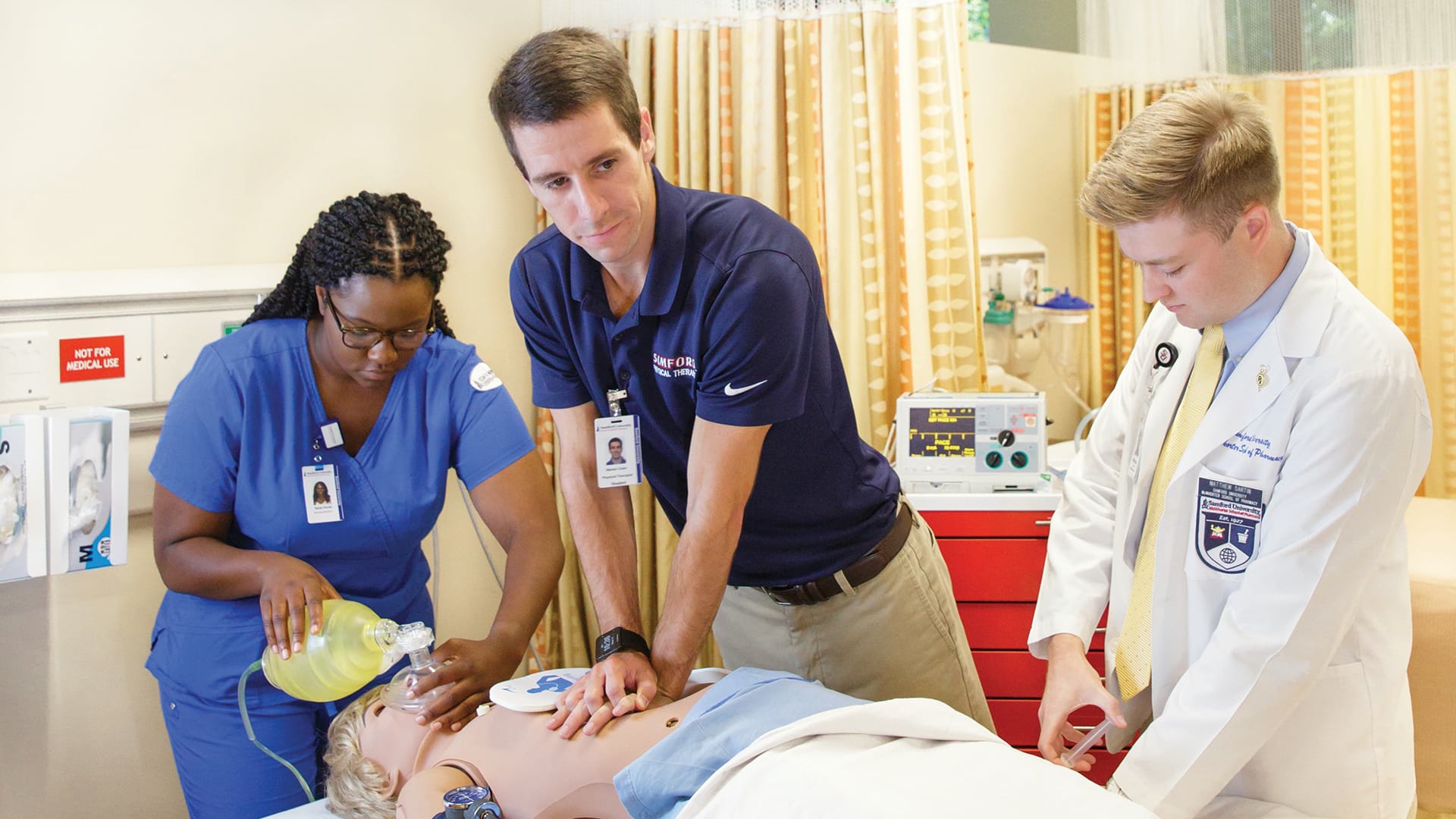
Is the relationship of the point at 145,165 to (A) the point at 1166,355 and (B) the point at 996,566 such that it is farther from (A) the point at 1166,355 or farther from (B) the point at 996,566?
(B) the point at 996,566

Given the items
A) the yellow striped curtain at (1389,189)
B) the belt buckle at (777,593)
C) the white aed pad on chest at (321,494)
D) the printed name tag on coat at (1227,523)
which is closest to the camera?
the printed name tag on coat at (1227,523)

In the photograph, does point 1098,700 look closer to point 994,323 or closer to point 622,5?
point 994,323

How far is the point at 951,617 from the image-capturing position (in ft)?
5.81

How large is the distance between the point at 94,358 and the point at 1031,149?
8.84 feet

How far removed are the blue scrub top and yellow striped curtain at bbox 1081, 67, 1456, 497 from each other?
2.35 metres

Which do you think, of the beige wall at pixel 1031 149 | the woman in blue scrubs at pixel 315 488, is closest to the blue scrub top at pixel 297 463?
the woman in blue scrubs at pixel 315 488

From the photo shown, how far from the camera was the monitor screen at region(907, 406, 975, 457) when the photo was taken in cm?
251

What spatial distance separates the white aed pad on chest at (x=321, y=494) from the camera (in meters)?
1.79

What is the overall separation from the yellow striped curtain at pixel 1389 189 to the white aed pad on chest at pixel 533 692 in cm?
251

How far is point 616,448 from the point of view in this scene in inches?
61.8

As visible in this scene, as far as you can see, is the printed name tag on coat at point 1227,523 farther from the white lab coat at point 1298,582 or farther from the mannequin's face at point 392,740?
the mannequin's face at point 392,740

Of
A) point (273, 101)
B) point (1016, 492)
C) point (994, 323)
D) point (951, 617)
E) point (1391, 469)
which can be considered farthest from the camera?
point (994, 323)

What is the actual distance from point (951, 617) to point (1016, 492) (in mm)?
840

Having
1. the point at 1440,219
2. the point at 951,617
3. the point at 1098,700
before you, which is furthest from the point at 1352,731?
the point at 1440,219
